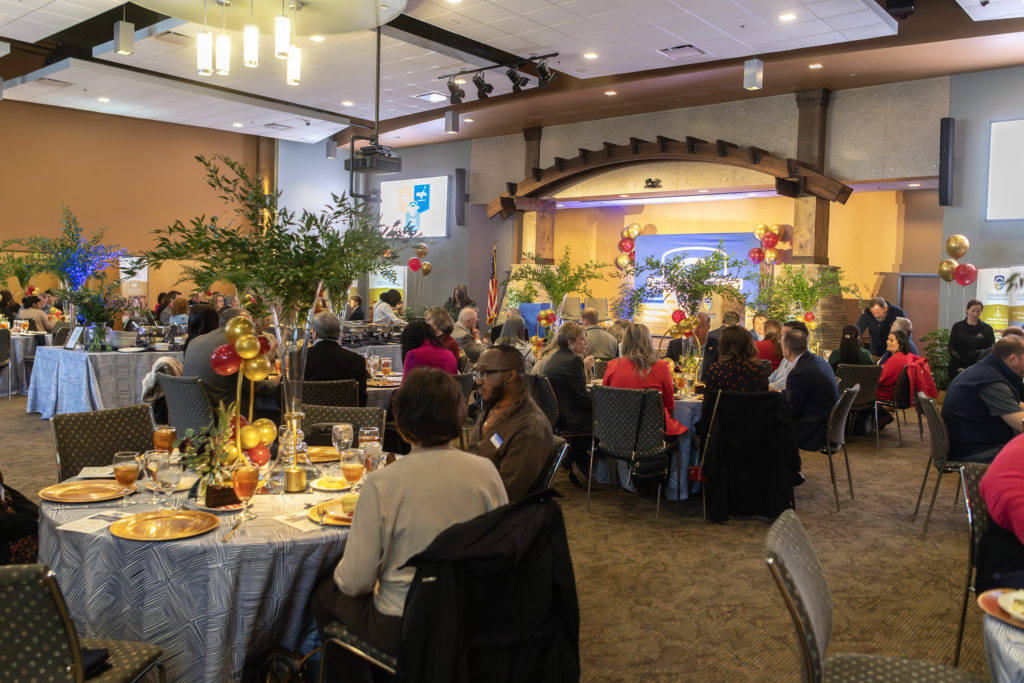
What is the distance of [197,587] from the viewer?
236cm

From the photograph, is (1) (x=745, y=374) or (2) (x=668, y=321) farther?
(2) (x=668, y=321)

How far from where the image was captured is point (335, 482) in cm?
301

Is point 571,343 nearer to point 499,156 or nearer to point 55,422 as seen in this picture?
point 55,422

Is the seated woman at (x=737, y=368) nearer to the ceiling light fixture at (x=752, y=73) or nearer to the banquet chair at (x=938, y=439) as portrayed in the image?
the banquet chair at (x=938, y=439)

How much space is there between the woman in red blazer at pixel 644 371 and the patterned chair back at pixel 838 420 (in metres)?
1.03

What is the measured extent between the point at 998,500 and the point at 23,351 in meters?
10.7

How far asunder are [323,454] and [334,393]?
1.54 metres

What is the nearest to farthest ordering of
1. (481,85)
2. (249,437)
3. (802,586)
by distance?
1. (802,586)
2. (249,437)
3. (481,85)

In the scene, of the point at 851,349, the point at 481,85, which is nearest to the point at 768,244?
the point at 851,349

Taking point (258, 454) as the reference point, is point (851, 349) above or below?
above

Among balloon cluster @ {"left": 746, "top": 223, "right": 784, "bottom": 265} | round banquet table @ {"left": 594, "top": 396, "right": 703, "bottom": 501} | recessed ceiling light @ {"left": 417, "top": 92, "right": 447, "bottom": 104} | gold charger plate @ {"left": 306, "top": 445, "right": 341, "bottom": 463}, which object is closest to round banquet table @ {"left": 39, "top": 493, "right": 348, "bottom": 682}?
gold charger plate @ {"left": 306, "top": 445, "right": 341, "bottom": 463}

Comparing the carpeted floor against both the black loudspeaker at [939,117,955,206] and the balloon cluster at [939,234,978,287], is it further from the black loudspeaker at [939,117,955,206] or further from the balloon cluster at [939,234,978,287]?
the black loudspeaker at [939,117,955,206]

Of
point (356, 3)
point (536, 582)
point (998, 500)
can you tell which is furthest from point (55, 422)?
point (356, 3)

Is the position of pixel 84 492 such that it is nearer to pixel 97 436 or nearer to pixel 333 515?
pixel 97 436
